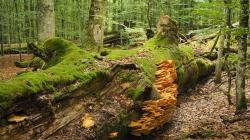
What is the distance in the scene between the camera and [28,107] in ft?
17.4

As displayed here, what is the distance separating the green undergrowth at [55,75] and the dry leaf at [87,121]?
75 centimetres

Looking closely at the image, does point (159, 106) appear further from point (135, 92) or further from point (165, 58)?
point (165, 58)

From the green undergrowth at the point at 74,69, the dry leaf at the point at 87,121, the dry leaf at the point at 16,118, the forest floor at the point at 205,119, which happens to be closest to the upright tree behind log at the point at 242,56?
the forest floor at the point at 205,119

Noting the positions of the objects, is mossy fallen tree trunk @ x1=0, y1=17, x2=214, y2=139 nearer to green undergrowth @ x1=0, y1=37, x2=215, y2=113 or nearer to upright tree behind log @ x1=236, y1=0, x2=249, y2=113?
green undergrowth @ x1=0, y1=37, x2=215, y2=113

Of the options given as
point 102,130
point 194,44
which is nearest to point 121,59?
point 102,130

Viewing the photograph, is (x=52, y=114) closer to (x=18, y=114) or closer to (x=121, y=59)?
(x=18, y=114)

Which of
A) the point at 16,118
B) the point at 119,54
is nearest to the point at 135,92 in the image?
the point at 119,54

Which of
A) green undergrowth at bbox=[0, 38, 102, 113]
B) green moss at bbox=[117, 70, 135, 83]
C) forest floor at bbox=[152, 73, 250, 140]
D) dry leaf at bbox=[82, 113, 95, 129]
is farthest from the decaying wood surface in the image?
green undergrowth at bbox=[0, 38, 102, 113]

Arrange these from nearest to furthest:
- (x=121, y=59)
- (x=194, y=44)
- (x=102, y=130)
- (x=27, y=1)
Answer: (x=102, y=130)
(x=121, y=59)
(x=194, y=44)
(x=27, y=1)

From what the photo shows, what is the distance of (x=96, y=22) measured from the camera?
12414mm

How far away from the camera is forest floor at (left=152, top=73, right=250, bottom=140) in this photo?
7.44 meters

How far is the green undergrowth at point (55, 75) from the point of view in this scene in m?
5.25

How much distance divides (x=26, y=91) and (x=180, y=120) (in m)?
5.08

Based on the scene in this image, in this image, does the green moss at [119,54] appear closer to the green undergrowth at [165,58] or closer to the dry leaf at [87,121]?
the green undergrowth at [165,58]
